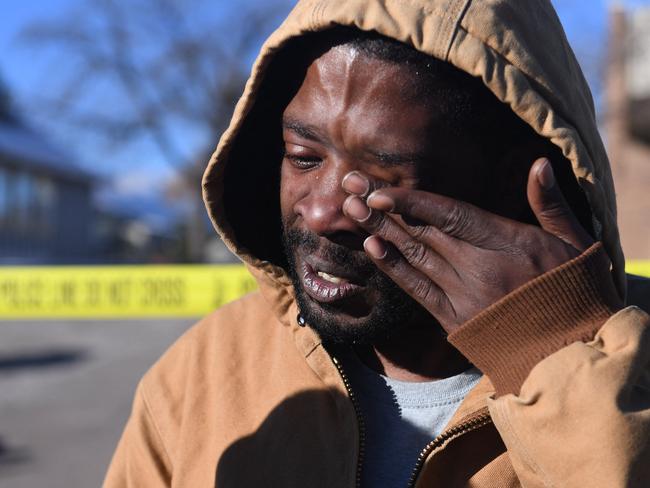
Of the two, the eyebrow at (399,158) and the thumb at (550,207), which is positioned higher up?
the thumb at (550,207)

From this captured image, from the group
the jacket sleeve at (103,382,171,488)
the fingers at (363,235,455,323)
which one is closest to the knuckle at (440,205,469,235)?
the fingers at (363,235,455,323)

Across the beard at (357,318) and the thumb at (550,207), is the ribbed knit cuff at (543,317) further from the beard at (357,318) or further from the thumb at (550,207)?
the beard at (357,318)

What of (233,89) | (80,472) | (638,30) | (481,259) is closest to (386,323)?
(481,259)

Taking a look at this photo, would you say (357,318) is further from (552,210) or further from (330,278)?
(552,210)

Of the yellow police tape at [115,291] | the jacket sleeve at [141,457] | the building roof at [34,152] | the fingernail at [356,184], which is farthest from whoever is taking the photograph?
the building roof at [34,152]

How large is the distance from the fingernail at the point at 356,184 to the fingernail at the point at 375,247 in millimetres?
105

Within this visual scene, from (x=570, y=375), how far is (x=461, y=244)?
1.00ft

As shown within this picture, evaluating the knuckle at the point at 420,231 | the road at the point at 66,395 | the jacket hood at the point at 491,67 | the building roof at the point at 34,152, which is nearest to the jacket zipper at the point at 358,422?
the jacket hood at the point at 491,67

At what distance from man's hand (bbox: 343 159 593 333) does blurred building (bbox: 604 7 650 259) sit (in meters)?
21.0

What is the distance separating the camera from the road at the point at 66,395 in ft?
22.2

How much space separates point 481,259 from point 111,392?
8.28m

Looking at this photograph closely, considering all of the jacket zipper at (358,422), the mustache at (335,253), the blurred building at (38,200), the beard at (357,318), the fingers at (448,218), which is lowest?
the blurred building at (38,200)

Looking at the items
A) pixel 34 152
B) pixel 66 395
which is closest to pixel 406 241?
pixel 66 395

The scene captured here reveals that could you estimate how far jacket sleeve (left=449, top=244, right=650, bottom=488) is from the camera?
4.89 ft
